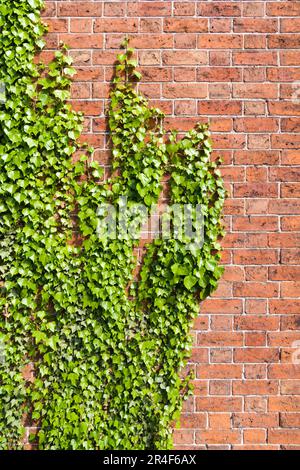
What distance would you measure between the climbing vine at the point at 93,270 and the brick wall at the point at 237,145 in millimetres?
92

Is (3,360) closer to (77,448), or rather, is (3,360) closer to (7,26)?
(77,448)

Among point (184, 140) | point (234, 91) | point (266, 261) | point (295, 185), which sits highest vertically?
point (234, 91)

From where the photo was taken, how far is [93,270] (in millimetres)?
2654

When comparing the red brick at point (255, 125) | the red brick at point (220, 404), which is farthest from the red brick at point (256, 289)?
the red brick at point (255, 125)

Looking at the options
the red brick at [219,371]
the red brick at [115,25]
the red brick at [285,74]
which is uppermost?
the red brick at [115,25]

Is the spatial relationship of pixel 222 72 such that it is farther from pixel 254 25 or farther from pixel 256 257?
pixel 256 257

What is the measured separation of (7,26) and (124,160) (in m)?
0.92

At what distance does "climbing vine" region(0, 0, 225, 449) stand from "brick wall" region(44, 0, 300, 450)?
3.6 inches

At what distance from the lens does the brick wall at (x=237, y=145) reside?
2.70 metres

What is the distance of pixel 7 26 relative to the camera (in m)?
2.62

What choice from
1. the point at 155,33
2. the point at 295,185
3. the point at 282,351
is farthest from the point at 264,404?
the point at 155,33

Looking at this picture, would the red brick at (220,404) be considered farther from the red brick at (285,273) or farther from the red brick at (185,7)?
the red brick at (185,7)

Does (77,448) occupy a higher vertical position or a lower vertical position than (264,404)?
lower

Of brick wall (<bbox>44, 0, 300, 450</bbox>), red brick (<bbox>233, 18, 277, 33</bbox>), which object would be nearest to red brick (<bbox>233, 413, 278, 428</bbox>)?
brick wall (<bbox>44, 0, 300, 450</bbox>)
